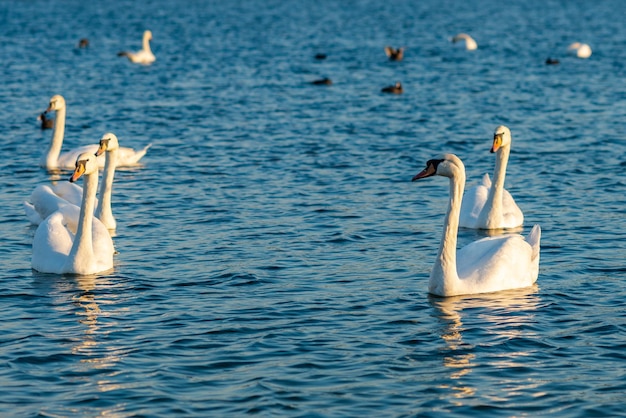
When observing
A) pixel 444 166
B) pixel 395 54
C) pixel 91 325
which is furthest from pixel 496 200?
pixel 395 54

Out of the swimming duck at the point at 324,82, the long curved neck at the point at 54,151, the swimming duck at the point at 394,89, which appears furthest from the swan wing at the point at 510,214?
the swimming duck at the point at 324,82

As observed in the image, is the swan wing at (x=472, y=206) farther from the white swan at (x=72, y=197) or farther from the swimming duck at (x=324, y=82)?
the swimming duck at (x=324, y=82)

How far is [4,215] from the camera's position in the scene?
18672 mm

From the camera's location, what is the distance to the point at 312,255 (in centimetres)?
1588

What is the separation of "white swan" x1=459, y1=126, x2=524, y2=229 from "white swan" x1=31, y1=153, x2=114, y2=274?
5437mm

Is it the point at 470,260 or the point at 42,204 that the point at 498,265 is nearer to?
the point at 470,260

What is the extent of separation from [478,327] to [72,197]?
7711mm

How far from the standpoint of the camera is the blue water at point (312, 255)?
426 inches

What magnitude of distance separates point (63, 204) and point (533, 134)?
12693 millimetres

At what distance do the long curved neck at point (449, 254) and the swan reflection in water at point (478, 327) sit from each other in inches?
6.1

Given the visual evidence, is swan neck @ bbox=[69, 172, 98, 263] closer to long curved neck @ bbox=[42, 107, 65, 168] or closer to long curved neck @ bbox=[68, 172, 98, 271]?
→ long curved neck @ bbox=[68, 172, 98, 271]

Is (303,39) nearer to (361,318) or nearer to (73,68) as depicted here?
(73,68)

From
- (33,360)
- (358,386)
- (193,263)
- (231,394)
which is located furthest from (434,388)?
(193,263)

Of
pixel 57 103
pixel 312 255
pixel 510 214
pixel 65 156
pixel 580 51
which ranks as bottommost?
pixel 312 255
